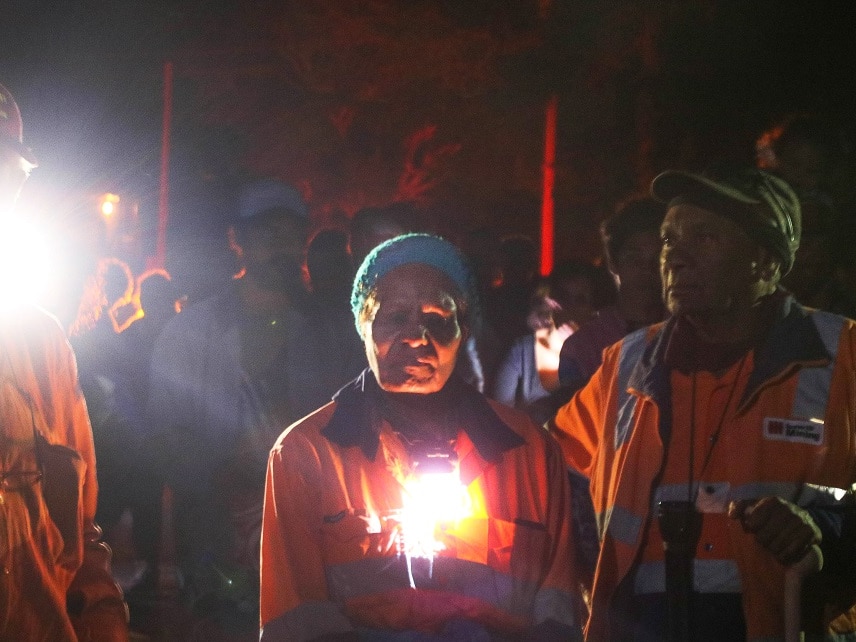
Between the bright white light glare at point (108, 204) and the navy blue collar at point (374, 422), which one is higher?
the bright white light glare at point (108, 204)

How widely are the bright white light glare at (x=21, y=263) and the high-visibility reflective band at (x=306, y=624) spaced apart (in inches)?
53.7

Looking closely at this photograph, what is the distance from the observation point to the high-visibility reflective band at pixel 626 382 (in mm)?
3498

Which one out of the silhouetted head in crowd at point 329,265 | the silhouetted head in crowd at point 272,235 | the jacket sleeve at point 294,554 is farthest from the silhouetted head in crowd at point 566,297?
the jacket sleeve at point 294,554

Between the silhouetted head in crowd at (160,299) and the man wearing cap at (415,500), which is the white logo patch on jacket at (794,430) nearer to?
the man wearing cap at (415,500)

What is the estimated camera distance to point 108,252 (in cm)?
731

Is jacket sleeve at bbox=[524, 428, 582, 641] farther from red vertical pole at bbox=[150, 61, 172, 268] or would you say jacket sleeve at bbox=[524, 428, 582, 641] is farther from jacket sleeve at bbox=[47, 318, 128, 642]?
red vertical pole at bbox=[150, 61, 172, 268]

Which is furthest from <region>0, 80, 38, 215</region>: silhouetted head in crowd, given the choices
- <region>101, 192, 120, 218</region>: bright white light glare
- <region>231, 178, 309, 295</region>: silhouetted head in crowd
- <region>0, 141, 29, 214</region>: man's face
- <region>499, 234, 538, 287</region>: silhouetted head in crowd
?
<region>101, 192, 120, 218</region>: bright white light glare

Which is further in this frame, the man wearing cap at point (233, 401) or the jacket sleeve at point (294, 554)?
the man wearing cap at point (233, 401)

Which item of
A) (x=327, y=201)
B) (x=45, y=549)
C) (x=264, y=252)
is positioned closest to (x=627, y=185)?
(x=327, y=201)

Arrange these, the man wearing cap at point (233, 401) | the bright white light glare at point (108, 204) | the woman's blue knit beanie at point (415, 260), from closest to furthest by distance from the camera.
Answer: the woman's blue knit beanie at point (415, 260) < the man wearing cap at point (233, 401) < the bright white light glare at point (108, 204)

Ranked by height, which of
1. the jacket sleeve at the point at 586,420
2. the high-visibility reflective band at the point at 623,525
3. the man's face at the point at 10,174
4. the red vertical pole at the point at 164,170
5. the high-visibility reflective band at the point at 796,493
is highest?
the red vertical pole at the point at 164,170

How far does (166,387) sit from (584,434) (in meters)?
2.15

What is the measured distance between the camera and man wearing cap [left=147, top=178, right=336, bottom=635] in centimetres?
467

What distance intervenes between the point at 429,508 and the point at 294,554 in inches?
16.6
